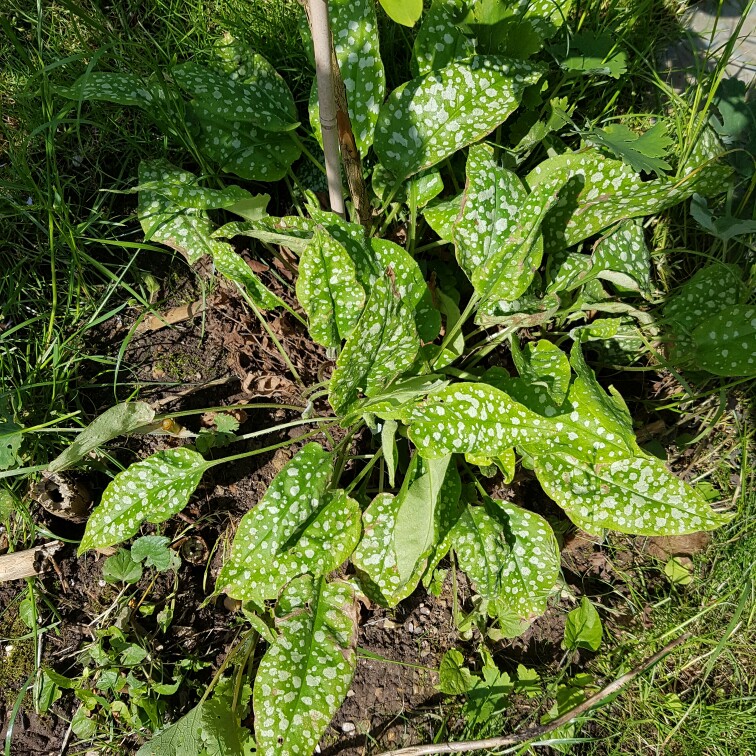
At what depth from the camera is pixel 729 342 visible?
4.41 ft

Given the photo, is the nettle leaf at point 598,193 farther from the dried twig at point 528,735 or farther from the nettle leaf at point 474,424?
the dried twig at point 528,735

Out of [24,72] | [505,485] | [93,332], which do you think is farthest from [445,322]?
[24,72]

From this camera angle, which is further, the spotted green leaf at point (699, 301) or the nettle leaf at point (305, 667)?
the spotted green leaf at point (699, 301)

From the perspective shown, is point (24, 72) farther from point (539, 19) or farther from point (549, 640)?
point (549, 640)

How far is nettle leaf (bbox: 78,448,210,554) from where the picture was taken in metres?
1.32

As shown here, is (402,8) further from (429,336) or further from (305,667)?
(305,667)

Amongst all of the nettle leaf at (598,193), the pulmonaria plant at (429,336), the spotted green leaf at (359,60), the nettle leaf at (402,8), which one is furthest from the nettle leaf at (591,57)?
the nettle leaf at (402,8)

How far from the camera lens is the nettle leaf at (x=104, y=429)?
1286mm

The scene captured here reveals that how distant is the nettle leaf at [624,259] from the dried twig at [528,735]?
917mm

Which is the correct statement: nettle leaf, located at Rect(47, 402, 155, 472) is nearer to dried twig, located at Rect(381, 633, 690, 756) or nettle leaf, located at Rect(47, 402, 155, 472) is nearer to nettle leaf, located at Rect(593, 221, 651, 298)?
dried twig, located at Rect(381, 633, 690, 756)

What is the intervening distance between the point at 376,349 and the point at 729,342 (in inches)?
30.7

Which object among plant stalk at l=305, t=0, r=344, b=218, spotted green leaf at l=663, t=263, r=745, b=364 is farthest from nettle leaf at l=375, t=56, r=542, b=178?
spotted green leaf at l=663, t=263, r=745, b=364

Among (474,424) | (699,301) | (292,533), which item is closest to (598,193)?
(699,301)

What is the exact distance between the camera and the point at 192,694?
1499mm
